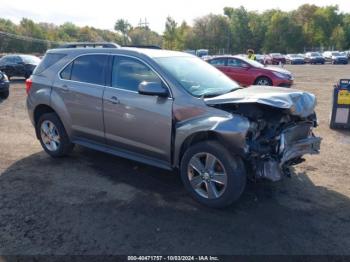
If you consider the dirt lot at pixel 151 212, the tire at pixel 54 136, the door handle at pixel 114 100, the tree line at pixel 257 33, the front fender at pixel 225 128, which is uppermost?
the tree line at pixel 257 33

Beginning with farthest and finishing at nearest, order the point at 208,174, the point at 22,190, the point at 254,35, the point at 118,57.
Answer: the point at 254,35, the point at 118,57, the point at 22,190, the point at 208,174

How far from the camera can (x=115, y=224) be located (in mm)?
3844

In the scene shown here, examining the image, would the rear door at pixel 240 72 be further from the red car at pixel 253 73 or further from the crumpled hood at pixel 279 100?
the crumpled hood at pixel 279 100

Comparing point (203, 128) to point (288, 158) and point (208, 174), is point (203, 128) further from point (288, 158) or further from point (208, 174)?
point (288, 158)

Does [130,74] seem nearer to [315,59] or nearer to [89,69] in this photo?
[89,69]

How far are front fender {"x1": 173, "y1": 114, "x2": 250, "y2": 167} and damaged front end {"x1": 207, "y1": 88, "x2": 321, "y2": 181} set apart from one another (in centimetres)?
12

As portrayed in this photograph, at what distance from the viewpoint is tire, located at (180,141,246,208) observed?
398 cm

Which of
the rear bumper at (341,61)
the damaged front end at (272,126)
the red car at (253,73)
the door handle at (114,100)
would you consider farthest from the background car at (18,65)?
the rear bumper at (341,61)

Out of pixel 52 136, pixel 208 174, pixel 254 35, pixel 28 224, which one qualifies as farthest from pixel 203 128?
pixel 254 35

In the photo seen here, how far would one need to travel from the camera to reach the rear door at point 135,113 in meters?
4.50

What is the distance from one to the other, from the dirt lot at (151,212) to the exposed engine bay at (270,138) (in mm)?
494

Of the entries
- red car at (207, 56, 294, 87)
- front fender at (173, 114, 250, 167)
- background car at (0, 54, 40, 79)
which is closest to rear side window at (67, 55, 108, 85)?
front fender at (173, 114, 250, 167)

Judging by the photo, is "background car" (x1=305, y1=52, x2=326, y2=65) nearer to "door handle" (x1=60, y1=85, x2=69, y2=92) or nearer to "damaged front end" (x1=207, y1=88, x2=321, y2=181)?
"damaged front end" (x1=207, y1=88, x2=321, y2=181)

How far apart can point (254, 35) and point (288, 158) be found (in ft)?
297
